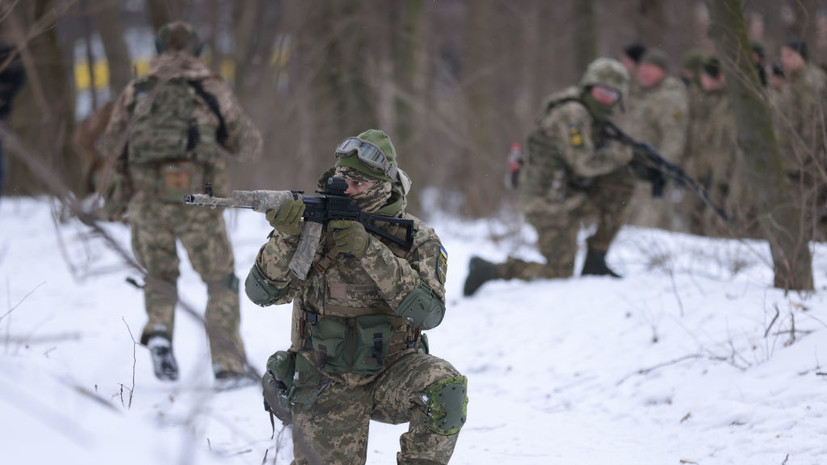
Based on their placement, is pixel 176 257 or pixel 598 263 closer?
pixel 176 257

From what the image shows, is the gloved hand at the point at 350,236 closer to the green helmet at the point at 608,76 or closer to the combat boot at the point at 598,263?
the green helmet at the point at 608,76

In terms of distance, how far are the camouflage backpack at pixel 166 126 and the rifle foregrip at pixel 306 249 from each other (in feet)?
6.64

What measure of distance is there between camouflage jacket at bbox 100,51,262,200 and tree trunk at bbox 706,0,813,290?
2892mm

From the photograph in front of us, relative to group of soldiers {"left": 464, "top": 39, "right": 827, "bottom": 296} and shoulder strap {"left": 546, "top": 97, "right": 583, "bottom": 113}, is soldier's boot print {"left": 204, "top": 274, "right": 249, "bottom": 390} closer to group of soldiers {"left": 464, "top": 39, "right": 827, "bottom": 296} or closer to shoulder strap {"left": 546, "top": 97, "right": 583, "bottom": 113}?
group of soldiers {"left": 464, "top": 39, "right": 827, "bottom": 296}

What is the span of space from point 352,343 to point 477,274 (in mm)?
3713

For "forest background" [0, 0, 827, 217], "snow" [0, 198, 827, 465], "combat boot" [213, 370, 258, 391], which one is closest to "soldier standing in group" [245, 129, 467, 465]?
"snow" [0, 198, 827, 465]

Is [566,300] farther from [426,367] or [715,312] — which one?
[426,367]

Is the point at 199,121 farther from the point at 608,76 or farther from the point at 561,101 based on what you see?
the point at 608,76

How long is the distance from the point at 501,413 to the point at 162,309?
2.04 meters

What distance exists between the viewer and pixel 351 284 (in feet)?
9.89

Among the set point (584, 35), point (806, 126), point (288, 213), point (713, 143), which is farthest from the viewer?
point (584, 35)

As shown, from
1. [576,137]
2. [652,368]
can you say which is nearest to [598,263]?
[576,137]

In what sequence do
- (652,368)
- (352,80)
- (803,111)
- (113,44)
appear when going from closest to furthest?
(652,368)
(803,111)
(352,80)
(113,44)

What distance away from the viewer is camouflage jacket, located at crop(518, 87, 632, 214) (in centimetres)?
625
